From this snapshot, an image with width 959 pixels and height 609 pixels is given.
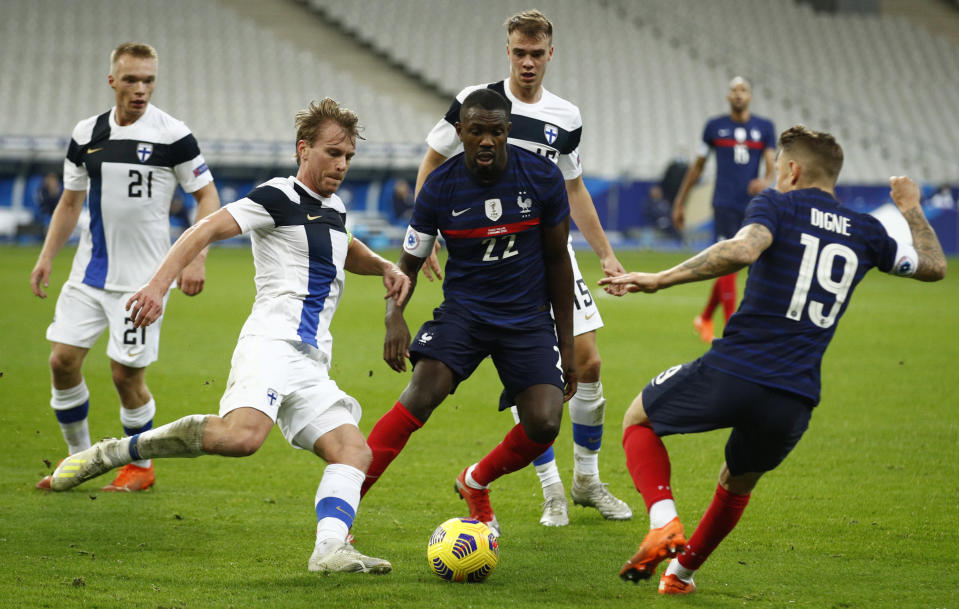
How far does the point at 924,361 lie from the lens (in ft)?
36.3

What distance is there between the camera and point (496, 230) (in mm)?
4832

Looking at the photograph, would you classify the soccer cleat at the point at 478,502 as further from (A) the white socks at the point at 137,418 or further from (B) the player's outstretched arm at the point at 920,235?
(B) the player's outstretched arm at the point at 920,235

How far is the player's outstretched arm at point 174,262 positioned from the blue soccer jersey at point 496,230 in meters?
0.85

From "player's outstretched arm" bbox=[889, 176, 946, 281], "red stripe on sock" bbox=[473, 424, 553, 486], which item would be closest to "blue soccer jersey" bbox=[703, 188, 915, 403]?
"player's outstretched arm" bbox=[889, 176, 946, 281]

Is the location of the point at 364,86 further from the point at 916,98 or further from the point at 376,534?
the point at 376,534

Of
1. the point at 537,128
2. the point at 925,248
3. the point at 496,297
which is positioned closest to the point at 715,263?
the point at 925,248

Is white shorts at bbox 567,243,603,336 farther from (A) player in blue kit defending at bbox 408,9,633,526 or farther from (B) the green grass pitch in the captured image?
(B) the green grass pitch

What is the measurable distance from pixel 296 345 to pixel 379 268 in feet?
1.90

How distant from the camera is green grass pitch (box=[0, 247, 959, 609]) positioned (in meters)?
4.30

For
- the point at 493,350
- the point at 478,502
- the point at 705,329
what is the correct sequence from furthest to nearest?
the point at 705,329 → the point at 478,502 → the point at 493,350

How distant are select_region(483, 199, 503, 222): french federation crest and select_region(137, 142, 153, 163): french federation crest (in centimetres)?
230

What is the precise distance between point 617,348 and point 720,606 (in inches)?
302

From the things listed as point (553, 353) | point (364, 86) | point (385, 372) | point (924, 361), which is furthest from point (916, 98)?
point (553, 353)

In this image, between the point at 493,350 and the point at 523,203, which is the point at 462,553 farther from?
the point at 523,203
